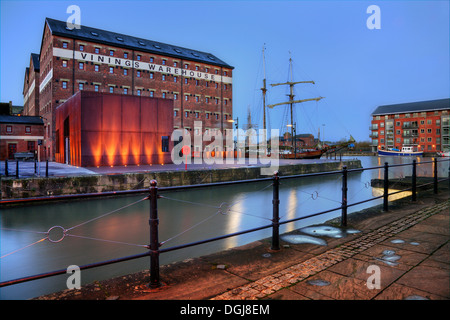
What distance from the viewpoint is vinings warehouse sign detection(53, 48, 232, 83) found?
110 ft

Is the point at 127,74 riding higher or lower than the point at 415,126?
higher

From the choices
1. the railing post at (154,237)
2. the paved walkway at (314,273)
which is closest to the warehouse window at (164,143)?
the paved walkway at (314,273)

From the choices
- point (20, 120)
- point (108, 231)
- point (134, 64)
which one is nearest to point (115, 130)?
point (108, 231)

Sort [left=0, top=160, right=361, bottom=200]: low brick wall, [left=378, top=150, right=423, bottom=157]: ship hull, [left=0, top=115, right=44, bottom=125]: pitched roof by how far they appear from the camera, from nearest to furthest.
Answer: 1. [left=0, top=160, right=361, bottom=200]: low brick wall
2. [left=0, top=115, right=44, bottom=125]: pitched roof
3. [left=378, top=150, right=423, bottom=157]: ship hull

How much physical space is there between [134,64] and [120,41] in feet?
13.6

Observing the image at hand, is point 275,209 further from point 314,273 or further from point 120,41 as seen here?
point 120,41

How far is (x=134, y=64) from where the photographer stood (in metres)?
39.0

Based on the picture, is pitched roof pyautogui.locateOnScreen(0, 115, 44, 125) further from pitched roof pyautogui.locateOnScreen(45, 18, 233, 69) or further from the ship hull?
the ship hull

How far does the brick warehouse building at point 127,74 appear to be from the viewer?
33.1m

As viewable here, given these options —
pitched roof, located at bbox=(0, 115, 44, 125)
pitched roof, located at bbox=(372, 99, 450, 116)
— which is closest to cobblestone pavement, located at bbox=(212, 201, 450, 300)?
pitched roof, located at bbox=(0, 115, 44, 125)

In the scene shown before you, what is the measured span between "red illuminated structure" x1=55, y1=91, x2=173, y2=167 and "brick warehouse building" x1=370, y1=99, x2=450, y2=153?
75.6 meters

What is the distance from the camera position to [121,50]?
125ft

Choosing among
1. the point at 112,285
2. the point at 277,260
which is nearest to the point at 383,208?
the point at 277,260

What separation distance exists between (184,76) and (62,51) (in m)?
17.2
